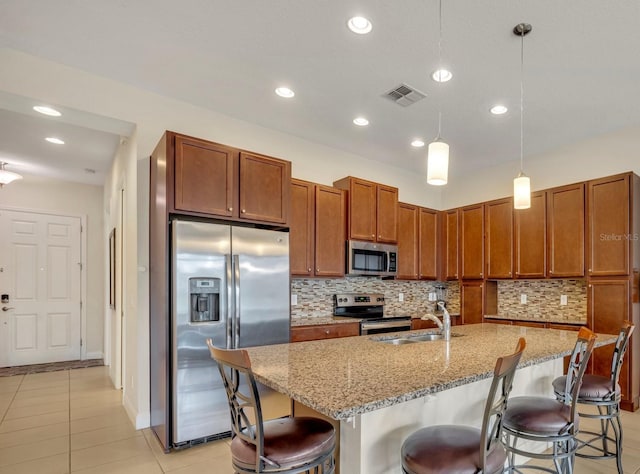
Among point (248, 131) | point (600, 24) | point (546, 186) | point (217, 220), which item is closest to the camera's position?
point (600, 24)

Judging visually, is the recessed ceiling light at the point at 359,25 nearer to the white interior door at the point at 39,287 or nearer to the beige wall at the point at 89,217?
the beige wall at the point at 89,217

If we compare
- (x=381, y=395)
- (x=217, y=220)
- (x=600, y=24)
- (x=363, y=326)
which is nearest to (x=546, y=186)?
(x=600, y=24)

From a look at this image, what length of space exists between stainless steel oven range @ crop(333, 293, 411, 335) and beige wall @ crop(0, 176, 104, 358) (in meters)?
4.26

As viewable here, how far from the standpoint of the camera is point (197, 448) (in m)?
2.73

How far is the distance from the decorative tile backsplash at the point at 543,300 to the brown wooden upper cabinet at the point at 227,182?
352cm

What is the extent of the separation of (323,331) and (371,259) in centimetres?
123

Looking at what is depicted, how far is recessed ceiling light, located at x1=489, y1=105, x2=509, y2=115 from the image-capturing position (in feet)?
11.4

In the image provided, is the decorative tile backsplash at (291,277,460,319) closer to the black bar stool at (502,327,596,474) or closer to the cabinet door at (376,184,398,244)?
the cabinet door at (376,184,398,244)

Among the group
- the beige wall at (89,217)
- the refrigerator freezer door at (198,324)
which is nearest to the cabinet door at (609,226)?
the refrigerator freezer door at (198,324)

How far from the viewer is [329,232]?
4.25 m

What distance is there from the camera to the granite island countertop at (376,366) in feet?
4.06

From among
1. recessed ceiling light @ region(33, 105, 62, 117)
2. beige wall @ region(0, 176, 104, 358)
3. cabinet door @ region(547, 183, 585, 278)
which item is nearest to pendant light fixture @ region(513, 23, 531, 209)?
cabinet door @ region(547, 183, 585, 278)

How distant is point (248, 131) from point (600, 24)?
3064 mm

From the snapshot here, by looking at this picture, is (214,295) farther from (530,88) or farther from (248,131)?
(530,88)
